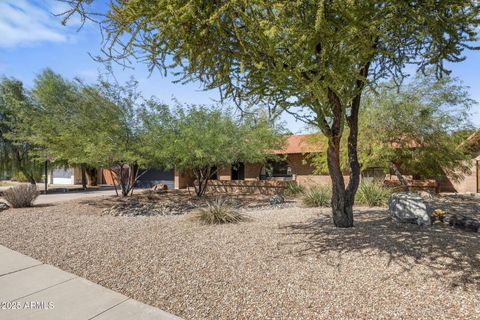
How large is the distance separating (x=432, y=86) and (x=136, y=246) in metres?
14.5

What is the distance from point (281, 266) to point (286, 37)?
400 centimetres

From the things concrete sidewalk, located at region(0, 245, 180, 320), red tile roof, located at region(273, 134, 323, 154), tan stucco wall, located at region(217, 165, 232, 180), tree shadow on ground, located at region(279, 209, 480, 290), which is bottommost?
concrete sidewalk, located at region(0, 245, 180, 320)

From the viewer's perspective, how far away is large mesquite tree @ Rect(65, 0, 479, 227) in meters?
4.80

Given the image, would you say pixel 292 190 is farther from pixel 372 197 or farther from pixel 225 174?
pixel 225 174

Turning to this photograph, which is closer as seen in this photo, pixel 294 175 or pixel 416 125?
pixel 416 125

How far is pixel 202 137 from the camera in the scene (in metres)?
13.3

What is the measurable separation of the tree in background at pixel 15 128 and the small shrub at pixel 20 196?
341 inches

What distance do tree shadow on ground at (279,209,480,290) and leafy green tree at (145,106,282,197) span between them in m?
6.84

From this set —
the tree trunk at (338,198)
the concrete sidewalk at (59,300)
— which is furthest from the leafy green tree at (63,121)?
the tree trunk at (338,198)

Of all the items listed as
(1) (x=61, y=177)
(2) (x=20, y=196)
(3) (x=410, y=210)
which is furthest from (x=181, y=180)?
(1) (x=61, y=177)

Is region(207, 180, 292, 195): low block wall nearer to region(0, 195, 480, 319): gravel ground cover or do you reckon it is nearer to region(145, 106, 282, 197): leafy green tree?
region(145, 106, 282, 197): leafy green tree

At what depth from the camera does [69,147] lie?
14.1 metres

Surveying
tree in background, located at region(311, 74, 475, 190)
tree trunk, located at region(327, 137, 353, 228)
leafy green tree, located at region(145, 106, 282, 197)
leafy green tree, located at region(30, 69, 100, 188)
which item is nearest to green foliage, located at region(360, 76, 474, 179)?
tree in background, located at region(311, 74, 475, 190)

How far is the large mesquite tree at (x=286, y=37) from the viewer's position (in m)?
4.80
